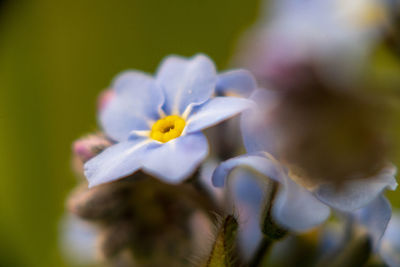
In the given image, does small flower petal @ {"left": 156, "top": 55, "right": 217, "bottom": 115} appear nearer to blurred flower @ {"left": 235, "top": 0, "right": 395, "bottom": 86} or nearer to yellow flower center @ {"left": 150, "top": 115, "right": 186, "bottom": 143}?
yellow flower center @ {"left": 150, "top": 115, "right": 186, "bottom": 143}

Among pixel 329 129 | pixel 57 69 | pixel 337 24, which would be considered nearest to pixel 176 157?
pixel 329 129

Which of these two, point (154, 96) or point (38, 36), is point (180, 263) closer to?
point (154, 96)

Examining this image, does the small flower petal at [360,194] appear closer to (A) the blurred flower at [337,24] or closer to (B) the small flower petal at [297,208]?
(B) the small flower petal at [297,208]

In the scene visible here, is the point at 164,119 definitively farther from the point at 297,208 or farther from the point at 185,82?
the point at 297,208

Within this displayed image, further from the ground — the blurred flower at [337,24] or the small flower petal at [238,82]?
the small flower petal at [238,82]

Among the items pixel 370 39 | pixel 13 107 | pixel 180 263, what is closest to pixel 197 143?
pixel 180 263

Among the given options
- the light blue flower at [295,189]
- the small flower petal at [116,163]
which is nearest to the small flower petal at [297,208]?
the light blue flower at [295,189]
